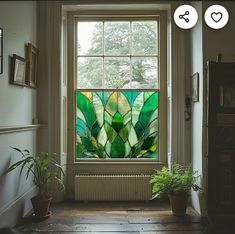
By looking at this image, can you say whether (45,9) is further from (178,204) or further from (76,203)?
(178,204)

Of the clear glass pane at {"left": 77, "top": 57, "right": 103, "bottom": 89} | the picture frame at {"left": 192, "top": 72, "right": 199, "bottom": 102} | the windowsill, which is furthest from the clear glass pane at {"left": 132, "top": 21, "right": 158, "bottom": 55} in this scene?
the windowsill

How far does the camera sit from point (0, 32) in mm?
2852

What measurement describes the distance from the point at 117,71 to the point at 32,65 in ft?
3.95

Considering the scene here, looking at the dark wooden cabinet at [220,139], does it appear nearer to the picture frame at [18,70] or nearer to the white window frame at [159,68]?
the white window frame at [159,68]

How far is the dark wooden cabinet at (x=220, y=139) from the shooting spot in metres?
3.24

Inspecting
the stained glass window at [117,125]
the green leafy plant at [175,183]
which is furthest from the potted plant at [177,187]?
the stained glass window at [117,125]

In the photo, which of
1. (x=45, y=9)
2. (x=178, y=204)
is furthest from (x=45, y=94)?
(x=178, y=204)

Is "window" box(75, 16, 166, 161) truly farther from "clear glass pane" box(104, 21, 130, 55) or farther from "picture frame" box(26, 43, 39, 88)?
"picture frame" box(26, 43, 39, 88)

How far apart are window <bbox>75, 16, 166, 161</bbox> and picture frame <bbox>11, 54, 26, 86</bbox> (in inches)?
40.9

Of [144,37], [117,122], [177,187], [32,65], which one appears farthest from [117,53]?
[177,187]

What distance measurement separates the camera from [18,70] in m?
3.28

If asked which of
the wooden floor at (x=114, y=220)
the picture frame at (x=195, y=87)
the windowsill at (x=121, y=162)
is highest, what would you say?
the picture frame at (x=195, y=87)

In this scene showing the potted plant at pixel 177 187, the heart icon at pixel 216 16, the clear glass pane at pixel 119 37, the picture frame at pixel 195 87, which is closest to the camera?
the heart icon at pixel 216 16

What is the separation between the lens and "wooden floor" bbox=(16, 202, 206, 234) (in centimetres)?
308
